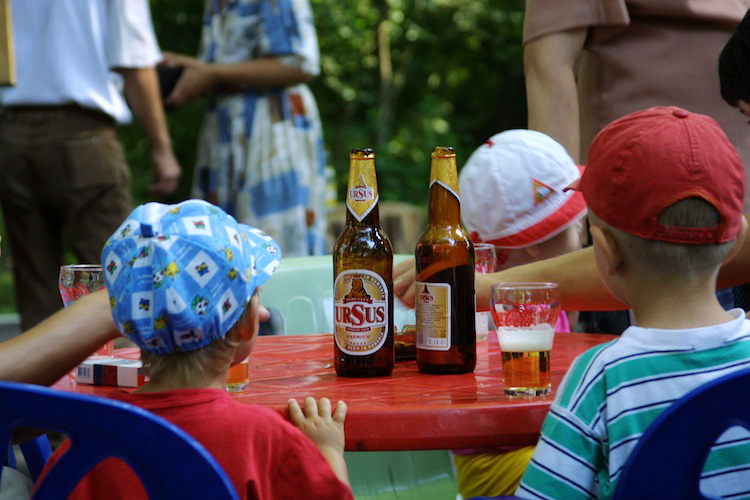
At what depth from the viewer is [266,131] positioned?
435 centimetres

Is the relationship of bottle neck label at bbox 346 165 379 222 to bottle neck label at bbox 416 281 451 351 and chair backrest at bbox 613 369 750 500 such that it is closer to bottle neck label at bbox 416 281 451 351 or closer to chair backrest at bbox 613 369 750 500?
bottle neck label at bbox 416 281 451 351

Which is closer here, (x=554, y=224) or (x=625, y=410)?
(x=625, y=410)

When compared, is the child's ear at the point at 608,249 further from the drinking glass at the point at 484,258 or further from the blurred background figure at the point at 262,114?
the blurred background figure at the point at 262,114

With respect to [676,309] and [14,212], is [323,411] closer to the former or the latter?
[676,309]

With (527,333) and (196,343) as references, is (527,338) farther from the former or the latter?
(196,343)

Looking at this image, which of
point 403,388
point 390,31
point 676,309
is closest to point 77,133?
point 403,388

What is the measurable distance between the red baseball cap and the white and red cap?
1.07 metres

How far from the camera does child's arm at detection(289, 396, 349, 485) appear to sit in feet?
5.45

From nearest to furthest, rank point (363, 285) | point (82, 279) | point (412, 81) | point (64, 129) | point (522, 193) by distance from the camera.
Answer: point (363, 285)
point (82, 279)
point (522, 193)
point (64, 129)
point (412, 81)

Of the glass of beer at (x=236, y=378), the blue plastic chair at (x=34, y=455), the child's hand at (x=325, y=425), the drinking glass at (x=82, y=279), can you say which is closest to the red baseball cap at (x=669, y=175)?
the child's hand at (x=325, y=425)

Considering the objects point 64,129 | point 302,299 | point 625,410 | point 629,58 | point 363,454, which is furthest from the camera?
point 64,129

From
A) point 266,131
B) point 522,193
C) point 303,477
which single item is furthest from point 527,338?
point 266,131

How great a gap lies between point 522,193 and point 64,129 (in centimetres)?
210

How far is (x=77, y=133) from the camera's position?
165 inches
